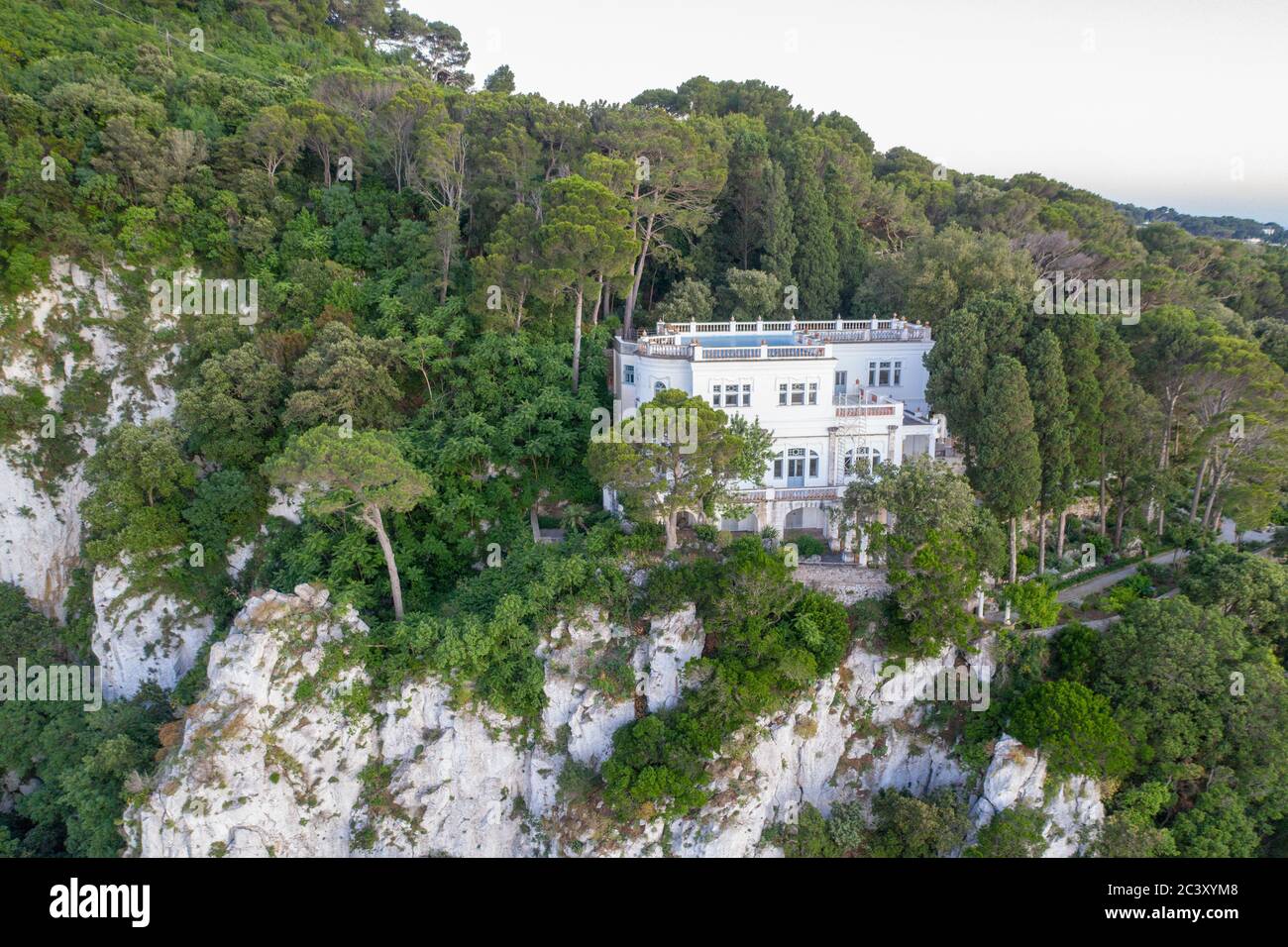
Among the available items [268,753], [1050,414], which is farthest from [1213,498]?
[268,753]

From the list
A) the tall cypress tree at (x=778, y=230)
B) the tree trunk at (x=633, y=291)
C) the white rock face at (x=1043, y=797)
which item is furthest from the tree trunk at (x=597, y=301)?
the white rock face at (x=1043, y=797)

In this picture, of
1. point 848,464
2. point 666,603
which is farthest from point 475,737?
point 848,464

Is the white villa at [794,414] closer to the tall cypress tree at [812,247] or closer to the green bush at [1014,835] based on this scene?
the tall cypress tree at [812,247]

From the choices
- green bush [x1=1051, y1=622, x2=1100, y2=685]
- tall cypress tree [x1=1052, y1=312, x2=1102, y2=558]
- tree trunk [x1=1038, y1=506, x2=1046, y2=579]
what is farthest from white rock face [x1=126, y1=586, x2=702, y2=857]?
tall cypress tree [x1=1052, y1=312, x2=1102, y2=558]

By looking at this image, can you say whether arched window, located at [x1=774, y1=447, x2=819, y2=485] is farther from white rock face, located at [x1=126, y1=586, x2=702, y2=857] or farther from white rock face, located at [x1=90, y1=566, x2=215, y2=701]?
white rock face, located at [x1=90, y1=566, x2=215, y2=701]

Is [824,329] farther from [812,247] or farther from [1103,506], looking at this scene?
[1103,506]
